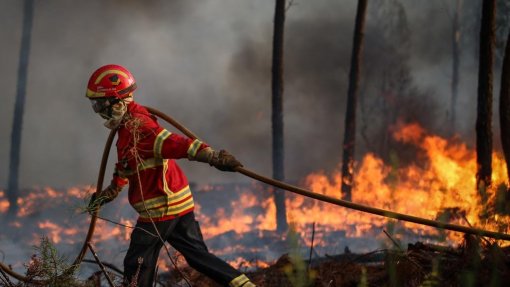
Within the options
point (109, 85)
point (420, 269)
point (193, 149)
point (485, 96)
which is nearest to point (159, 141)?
point (193, 149)

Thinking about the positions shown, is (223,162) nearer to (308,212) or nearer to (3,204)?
(308,212)

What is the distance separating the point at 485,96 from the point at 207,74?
14.6 meters

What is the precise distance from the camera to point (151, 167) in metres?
4.71

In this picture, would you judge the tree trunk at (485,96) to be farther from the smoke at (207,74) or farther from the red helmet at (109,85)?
the smoke at (207,74)

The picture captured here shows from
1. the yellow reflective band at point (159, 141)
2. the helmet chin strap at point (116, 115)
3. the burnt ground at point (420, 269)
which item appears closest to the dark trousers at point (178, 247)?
the burnt ground at point (420, 269)

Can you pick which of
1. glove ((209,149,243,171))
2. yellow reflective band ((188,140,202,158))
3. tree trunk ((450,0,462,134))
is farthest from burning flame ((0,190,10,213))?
tree trunk ((450,0,462,134))

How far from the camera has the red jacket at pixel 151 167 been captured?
14.7 feet

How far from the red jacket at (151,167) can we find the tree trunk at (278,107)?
9709 millimetres

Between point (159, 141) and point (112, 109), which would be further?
point (112, 109)

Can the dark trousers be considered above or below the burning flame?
below

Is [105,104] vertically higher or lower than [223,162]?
higher

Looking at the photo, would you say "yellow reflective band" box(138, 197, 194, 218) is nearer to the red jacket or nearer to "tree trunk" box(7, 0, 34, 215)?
the red jacket

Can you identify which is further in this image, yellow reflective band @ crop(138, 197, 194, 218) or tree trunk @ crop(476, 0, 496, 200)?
tree trunk @ crop(476, 0, 496, 200)

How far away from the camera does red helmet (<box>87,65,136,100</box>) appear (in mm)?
4793
